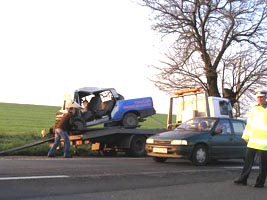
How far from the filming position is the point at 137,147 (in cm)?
1958

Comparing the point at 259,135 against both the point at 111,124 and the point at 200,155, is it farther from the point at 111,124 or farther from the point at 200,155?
the point at 111,124

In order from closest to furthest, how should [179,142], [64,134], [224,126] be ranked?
[179,142] < [224,126] < [64,134]

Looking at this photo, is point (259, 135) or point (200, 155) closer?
point (259, 135)

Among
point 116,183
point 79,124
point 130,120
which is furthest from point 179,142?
point 130,120

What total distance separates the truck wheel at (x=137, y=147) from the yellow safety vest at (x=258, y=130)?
31.4 ft

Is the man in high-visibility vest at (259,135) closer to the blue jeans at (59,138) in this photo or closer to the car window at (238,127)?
the car window at (238,127)

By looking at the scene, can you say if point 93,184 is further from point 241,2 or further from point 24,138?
point 241,2

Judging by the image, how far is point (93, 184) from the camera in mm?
9688

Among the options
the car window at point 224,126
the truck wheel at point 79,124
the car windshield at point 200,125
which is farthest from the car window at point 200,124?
the truck wheel at point 79,124

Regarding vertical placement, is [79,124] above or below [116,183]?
above

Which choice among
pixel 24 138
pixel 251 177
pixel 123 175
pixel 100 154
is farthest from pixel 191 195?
pixel 24 138

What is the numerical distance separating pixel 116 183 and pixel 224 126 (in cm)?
667

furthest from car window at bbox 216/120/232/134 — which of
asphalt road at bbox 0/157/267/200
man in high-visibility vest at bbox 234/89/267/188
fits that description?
man in high-visibility vest at bbox 234/89/267/188

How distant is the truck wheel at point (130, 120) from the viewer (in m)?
21.2
